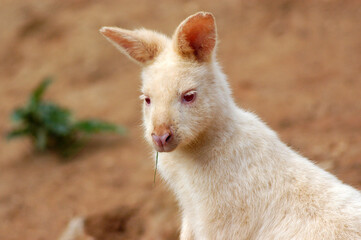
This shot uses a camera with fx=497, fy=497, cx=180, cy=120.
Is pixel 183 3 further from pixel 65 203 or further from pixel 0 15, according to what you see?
pixel 65 203

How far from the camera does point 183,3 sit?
12.4 m

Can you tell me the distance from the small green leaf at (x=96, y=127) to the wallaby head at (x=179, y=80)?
4.80m

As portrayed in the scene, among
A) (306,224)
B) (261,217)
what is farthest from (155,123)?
(306,224)

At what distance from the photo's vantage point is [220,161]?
434 cm

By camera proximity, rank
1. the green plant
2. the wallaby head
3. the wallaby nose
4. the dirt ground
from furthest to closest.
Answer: the green plant, the dirt ground, the wallaby head, the wallaby nose

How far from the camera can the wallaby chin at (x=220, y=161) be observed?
407 cm

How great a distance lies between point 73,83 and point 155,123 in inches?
312

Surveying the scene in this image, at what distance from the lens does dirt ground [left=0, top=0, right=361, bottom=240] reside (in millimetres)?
7359

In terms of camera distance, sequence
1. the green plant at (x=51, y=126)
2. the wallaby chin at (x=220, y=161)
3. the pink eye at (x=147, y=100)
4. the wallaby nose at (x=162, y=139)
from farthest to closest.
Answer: the green plant at (x=51, y=126) → the pink eye at (x=147, y=100) → the wallaby chin at (x=220, y=161) → the wallaby nose at (x=162, y=139)

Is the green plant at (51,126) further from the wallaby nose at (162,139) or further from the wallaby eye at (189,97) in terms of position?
the wallaby nose at (162,139)

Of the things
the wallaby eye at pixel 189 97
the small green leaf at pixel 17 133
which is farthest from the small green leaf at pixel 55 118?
the wallaby eye at pixel 189 97

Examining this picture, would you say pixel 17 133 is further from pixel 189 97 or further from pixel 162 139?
pixel 162 139

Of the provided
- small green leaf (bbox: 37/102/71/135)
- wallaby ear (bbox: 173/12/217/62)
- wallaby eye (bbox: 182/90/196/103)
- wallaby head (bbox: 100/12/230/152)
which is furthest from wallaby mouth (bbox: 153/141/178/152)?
small green leaf (bbox: 37/102/71/135)

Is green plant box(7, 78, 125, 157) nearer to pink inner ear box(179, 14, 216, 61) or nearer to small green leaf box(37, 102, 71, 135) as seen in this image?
small green leaf box(37, 102, 71, 135)
